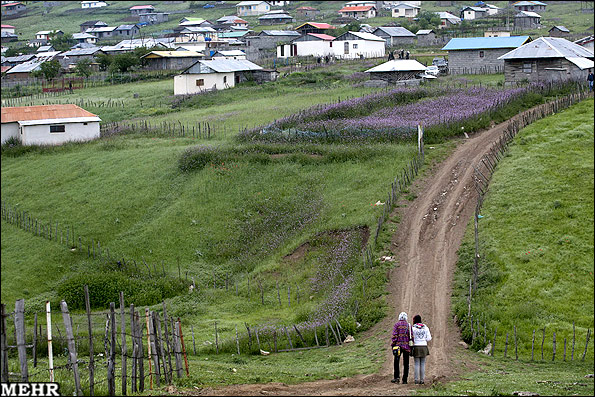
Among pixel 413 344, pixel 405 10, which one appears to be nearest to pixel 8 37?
pixel 405 10

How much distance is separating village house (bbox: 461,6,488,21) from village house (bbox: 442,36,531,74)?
→ 2577 inches

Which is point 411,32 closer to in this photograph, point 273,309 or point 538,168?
point 538,168

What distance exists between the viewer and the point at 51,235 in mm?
38188

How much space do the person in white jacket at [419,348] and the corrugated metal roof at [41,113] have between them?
42.1 m

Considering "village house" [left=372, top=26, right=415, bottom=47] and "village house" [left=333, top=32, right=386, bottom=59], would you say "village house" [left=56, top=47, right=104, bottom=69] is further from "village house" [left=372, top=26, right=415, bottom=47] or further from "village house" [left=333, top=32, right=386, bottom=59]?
"village house" [left=372, top=26, right=415, bottom=47]

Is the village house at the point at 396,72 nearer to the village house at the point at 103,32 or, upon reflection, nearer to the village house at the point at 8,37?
the village house at the point at 103,32

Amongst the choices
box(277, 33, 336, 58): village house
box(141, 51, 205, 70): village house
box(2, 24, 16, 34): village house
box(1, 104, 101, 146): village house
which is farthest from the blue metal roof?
box(2, 24, 16, 34): village house

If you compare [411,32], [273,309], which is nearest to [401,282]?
[273,309]

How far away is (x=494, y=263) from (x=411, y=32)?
88.8m

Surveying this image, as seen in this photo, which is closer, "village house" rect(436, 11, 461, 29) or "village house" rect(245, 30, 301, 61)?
"village house" rect(245, 30, 301, 61)

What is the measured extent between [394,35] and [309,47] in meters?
16.5

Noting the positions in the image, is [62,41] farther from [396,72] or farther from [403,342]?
[403,342]

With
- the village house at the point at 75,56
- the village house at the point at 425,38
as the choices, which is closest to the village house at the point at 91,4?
the village house at the point at 75,56

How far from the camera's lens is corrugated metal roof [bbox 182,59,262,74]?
73938 millimetres
